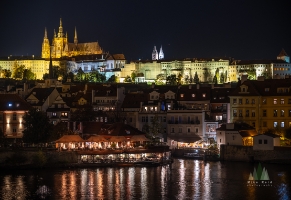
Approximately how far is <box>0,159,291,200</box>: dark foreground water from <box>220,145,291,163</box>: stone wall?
1236mm

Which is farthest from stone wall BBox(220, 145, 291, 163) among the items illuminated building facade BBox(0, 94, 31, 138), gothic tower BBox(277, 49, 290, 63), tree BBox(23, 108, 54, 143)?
gothic tower BBox(277, 49, 290, 63)

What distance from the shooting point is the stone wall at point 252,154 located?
165ft

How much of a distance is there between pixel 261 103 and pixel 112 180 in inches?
775

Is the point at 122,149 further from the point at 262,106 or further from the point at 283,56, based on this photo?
the point at 283,56

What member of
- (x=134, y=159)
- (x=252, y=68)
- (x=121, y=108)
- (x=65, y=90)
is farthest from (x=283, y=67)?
(x=134, y=159)

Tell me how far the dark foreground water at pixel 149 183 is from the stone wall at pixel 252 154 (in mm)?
1236

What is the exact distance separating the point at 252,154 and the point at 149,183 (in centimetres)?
1188

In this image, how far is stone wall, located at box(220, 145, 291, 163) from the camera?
5041 cm

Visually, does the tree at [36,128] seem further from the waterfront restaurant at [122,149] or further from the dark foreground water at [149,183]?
the dark foreground water at [149,183]

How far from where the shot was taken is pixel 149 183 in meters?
42.3

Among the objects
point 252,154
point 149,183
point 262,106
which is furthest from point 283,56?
point 149,183

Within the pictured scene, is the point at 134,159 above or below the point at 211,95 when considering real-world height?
below

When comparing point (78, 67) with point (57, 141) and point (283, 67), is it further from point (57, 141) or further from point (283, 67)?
point (57, 141)

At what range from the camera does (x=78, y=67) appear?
589ft
